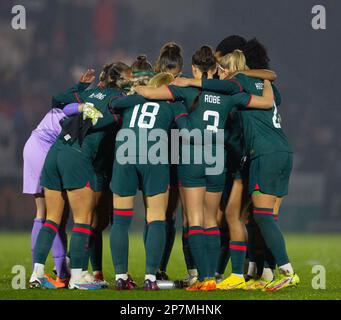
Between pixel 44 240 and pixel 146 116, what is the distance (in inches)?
57.4

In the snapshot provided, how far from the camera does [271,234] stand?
8.01 m

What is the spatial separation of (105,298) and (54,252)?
151cm

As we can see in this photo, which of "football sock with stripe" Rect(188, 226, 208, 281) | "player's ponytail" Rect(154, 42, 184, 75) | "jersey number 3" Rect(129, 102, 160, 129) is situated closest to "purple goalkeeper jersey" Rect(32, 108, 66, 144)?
"jersey number 3" Rect(129, 102, 160, 129)

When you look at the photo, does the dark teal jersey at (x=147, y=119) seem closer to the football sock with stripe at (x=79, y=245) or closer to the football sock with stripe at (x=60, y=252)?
the football sock with stripe at (x=79, y=245)

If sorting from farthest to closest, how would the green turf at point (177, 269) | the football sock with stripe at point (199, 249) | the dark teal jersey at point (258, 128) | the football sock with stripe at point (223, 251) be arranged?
the football sock with stripe at point (223, 251) → the dark teal jersey at point (258, 128) → the football sock with stripe at point (199, 249) → the green turf at point (177, 269)

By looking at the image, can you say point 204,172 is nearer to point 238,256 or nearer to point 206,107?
point 206,107

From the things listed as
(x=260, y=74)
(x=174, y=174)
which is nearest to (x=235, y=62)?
(x=260, y=74)

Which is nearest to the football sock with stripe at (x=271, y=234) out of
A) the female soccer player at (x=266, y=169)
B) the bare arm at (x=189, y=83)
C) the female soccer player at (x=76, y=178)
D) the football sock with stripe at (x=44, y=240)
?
the female soccer player at (x=266, y=169)

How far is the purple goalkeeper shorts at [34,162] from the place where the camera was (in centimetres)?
880

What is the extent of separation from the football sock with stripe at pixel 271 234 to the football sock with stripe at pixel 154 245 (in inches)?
35.1
